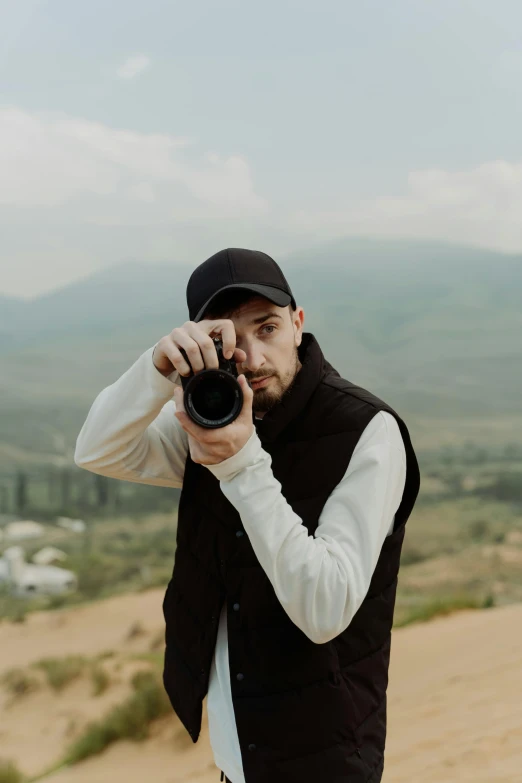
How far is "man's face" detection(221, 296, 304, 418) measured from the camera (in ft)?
4.09

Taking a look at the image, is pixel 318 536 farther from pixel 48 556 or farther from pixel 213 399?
pixel 48 556

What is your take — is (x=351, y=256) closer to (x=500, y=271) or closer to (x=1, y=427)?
(x=500, y=271)

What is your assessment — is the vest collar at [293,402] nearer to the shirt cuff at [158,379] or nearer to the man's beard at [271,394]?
the man's beard at [271,394]

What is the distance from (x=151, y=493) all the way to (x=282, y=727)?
1780 cm

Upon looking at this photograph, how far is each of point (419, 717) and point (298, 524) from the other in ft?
11.4

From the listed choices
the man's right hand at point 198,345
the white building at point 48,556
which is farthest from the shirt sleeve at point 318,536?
the white building at point 48,556

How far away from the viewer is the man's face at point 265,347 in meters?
1.25

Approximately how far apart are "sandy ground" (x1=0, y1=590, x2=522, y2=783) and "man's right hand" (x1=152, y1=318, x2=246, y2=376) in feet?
8.11

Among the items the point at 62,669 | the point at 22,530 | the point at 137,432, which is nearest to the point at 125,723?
the point at 62,669

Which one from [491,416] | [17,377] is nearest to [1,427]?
[17,377]

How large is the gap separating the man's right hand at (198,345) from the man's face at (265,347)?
0.10m

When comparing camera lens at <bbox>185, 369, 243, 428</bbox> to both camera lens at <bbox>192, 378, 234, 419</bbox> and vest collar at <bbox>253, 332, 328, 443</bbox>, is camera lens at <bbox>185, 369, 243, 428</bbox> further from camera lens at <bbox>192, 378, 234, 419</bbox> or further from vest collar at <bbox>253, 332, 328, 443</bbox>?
vest collar at <bbox>253, 332, 328, 443</bbox>

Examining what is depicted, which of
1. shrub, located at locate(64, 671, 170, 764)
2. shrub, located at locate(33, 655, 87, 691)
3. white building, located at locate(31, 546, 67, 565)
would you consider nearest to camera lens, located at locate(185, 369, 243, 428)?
shrub, located at locate(64, 671, 170, 764)

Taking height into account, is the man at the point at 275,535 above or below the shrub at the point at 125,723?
above
